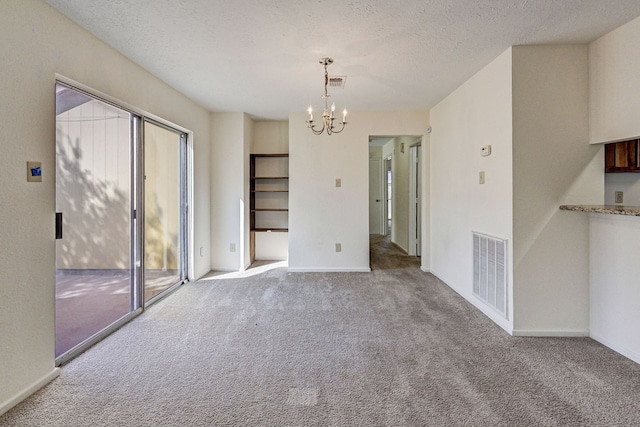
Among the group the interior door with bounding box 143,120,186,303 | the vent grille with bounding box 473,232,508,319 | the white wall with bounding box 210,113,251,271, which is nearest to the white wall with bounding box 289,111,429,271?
the white wall with bounding box 210,113,251,271

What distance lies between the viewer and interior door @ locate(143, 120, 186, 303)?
345 cm

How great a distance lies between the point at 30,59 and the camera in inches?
73.2

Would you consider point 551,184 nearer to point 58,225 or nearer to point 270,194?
point 58,225

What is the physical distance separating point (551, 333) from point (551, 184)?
3.99ft

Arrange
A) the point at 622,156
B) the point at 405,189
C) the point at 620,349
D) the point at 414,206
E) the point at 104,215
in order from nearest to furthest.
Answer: the point at 620,349
the point at 622,156
the point at 104,215
the point at 414,206
the point at 405,189

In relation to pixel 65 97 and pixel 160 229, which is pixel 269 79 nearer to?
pixel 65 97

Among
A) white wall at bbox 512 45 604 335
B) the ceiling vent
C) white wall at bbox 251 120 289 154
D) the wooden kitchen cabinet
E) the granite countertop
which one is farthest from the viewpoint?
white wall at bbox 251 120 289 154

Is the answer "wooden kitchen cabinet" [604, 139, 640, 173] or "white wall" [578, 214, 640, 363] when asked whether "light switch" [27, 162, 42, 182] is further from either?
"wooden kitchen cabinet" [604, 139, 640, 173]

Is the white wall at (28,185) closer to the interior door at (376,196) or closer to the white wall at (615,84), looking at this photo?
the white wall at (615,84)

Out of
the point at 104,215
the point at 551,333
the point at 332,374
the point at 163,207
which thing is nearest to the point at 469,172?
the point at 551,333

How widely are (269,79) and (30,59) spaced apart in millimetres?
1938

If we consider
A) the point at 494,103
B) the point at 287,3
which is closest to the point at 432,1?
the point at 287,3

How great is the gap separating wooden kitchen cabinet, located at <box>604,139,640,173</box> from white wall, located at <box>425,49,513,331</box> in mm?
793

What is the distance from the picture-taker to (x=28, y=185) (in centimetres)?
187
